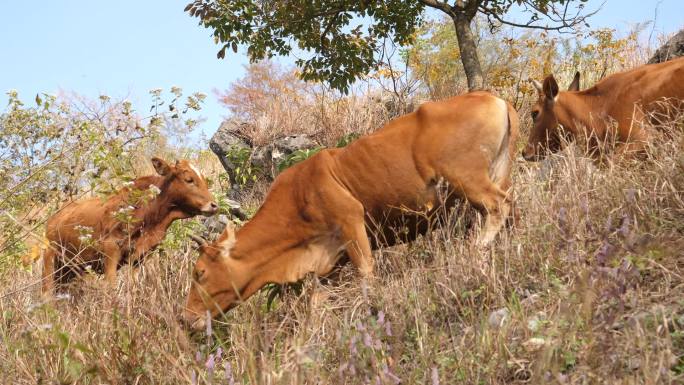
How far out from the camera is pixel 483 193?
593cm

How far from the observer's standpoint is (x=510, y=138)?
246 inches

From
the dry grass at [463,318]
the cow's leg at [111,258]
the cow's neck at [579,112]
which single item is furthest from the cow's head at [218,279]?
the cow's neck at [579,112]

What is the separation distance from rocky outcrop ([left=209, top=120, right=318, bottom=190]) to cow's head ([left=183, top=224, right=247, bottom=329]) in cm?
722

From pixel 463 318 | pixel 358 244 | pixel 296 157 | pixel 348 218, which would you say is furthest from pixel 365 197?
pixel 296 157

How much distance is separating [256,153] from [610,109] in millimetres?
7196

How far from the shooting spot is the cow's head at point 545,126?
8602mm

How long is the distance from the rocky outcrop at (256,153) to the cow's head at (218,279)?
7221 millimetres

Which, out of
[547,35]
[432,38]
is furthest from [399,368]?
[432,38]

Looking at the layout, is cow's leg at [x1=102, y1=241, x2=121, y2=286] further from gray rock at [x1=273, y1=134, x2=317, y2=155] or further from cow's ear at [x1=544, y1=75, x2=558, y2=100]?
gray rock at [x1=273, y1=134, x2=317, y2=155]

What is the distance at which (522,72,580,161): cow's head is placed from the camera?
8.60 m

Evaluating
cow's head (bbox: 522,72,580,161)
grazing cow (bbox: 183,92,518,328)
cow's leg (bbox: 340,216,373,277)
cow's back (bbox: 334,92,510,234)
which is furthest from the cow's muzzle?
cow's head (bbox: 522,72,580,161)

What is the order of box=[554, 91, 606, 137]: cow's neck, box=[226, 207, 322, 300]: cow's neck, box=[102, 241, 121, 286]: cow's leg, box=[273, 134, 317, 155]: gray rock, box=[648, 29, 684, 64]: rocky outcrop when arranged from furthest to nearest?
box=[273, 134, 317, 155]: gray rock < box=[648, 29, 684, 64]: rocky outcrop < box=[554, 91, 606, 137]: cow's neck < box=[102, 241, 121, 286]: cow's leg < box=[226, 207, 322, 300]: cow's neck

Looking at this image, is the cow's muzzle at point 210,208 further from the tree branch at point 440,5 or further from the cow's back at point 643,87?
the tree branch at point 440,5

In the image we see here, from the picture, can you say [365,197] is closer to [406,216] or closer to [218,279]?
Result: [406,216]
